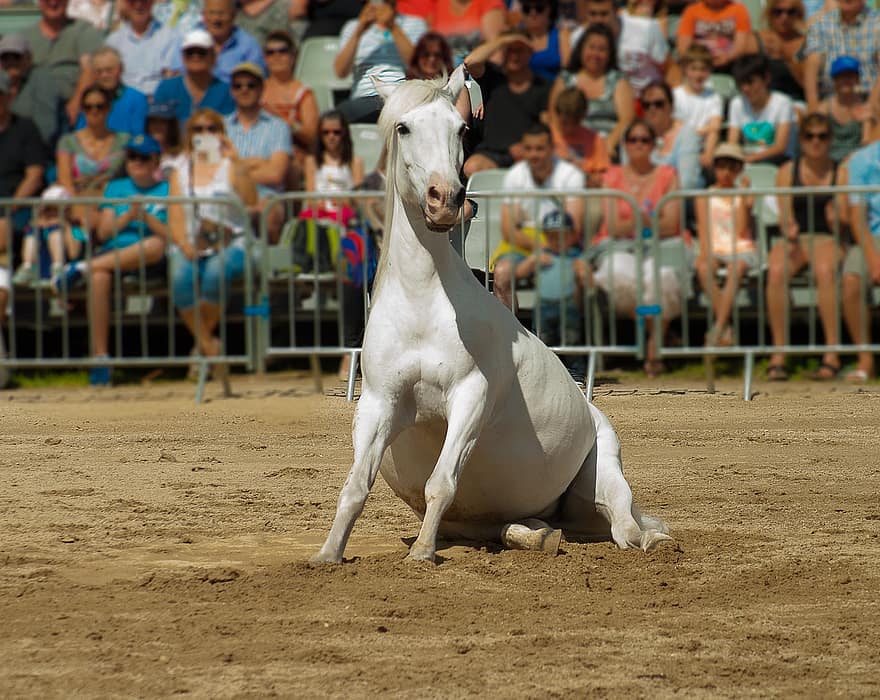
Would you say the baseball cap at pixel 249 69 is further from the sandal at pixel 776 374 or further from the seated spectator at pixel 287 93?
the sandal at pixel 776 374

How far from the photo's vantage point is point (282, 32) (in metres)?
12.4

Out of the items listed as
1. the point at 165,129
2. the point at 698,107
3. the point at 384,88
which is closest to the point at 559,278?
the point at 698,107

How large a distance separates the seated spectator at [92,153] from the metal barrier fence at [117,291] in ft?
2.66

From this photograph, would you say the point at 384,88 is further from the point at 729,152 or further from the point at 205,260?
the point at 729,152

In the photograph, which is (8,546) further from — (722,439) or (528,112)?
(528,112)

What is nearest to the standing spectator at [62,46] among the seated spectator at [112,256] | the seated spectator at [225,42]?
the seated spectator at [225,42]

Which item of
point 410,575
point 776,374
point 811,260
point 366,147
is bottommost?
point 410,575

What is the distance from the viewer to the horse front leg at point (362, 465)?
5098 millimetres

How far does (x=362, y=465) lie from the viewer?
509 centimetres

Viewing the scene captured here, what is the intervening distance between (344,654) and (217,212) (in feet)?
24.3

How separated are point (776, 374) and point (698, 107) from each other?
2627 millimetres

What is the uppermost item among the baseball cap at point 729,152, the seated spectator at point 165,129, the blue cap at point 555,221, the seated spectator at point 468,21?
the seated spectator at point 468,21

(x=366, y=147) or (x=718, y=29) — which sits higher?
(x=718, y=29)

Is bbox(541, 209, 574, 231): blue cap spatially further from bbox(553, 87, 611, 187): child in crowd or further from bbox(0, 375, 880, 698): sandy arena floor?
bbox(0, 375, 880, 698): sandy arena floor
